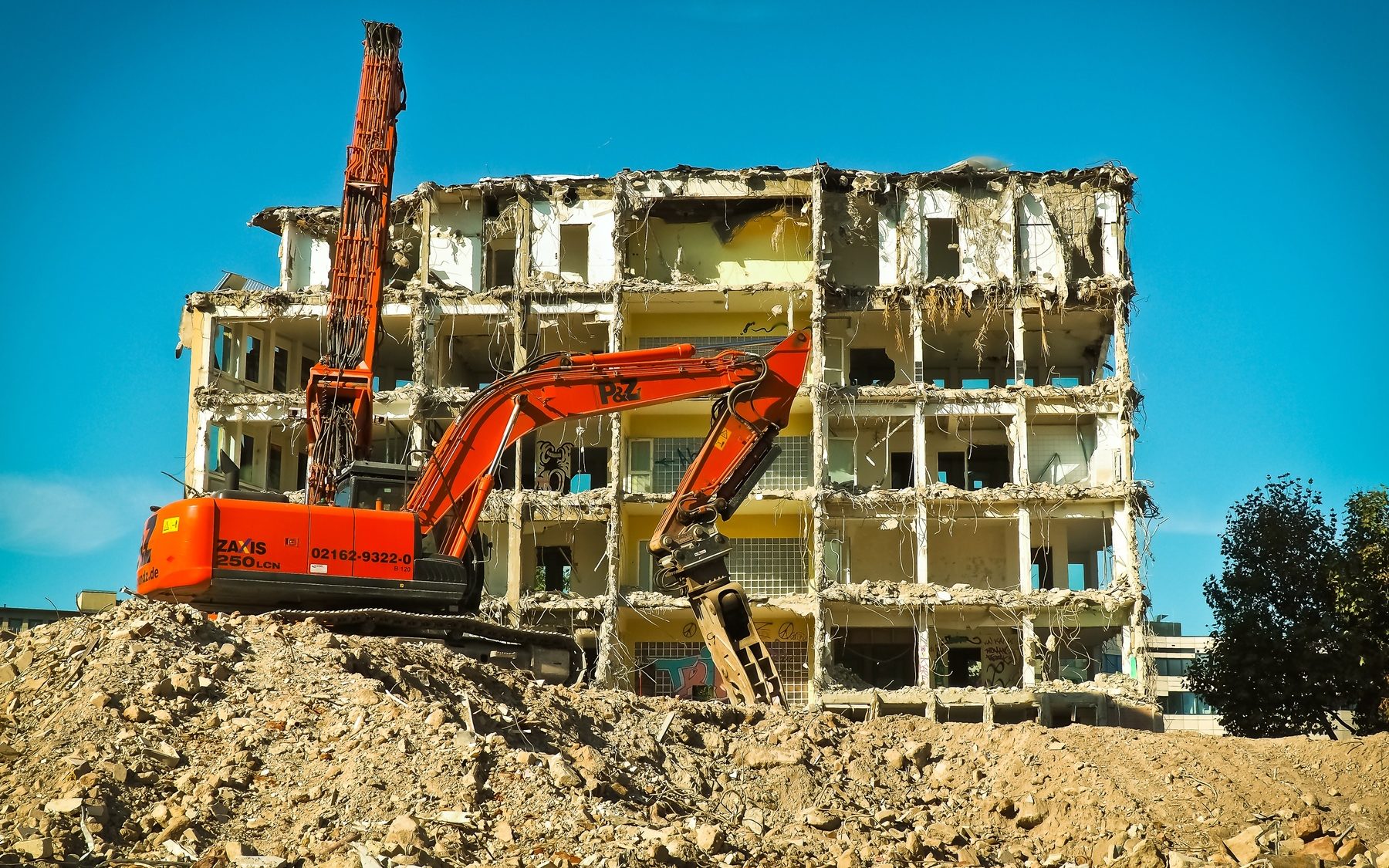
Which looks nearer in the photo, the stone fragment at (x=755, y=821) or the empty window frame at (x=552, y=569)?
the stone fragment at (x=755, y=821)

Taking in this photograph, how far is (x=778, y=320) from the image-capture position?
143 ft

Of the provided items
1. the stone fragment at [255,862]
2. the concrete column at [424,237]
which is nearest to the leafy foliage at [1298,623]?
the concrete column at [424,237]

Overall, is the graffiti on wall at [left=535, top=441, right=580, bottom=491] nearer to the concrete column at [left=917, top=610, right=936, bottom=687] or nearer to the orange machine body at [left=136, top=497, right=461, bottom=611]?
the concrete column at [left=917, top=610, right=936, bottom=687]

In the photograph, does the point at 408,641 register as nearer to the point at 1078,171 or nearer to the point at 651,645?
the point at 651,645

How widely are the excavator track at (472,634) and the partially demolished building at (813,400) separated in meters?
16.1

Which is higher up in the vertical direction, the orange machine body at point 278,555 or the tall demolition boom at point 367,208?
the tall demolition boom at point 367,208

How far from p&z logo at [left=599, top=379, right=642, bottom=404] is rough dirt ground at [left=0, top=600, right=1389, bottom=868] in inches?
182

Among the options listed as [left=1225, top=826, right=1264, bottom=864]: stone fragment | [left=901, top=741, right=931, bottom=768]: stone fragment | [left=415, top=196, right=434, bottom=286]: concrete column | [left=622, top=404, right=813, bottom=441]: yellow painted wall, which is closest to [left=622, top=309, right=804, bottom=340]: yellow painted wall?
[left=622, top=404, right=813, bottom=441]: yellow painted wall

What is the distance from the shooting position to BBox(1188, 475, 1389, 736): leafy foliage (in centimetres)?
3503

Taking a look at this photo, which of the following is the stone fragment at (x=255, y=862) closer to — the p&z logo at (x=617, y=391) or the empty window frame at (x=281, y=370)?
the p&z logo at (x=617, y=391)

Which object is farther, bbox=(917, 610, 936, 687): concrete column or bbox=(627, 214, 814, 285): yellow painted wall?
bbox=(627, 214, 814, 285): yellow painted wall

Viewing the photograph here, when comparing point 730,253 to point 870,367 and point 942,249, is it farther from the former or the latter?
point 942,249

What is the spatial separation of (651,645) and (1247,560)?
16.3 metres

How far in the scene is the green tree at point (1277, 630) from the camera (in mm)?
35594
